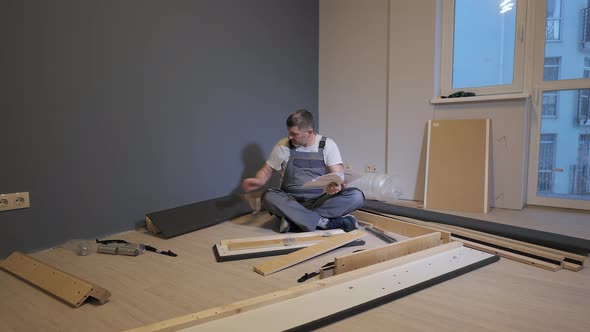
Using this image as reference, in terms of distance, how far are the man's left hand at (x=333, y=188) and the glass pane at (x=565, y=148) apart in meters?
1.82

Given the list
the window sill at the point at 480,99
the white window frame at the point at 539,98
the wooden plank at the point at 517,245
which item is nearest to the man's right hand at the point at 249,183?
the wooden plank at the point at 517,245

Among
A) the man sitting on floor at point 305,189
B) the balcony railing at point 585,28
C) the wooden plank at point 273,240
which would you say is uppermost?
the balcony railing at point 585,28

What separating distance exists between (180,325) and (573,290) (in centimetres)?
160

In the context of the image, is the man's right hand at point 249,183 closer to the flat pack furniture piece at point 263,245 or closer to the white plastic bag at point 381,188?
the flat pack furniture piece at point 263,245

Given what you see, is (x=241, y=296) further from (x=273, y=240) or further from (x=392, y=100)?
(x=392, y=100)

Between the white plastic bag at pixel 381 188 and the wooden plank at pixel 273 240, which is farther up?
Answer: the white plastic bag at pixel 381 188

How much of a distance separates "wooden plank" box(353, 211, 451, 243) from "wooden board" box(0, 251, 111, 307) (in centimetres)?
170

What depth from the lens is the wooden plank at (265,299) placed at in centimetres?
122

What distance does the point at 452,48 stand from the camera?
11.0 ft

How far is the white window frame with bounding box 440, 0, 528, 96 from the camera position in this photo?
3.04 meters

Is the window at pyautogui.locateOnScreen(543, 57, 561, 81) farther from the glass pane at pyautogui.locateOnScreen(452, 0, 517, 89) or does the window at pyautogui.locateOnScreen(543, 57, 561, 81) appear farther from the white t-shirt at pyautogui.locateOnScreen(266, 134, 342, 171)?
the white t-shirt at pyautogui.locateOnScreen(266, 134, 342, 171)

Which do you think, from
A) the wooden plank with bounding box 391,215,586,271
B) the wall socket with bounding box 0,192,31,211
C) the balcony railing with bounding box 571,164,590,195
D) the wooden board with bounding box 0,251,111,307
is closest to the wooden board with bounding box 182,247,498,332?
the wooden plank with bounding box 391,215,586,271

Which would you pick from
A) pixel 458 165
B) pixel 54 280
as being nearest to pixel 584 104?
pixel 458 165

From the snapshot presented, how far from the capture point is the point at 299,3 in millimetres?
3779
